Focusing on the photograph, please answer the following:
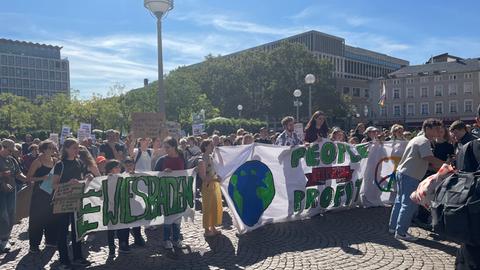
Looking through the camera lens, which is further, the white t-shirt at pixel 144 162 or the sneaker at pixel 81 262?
the white t-shirt at pixel 144 162

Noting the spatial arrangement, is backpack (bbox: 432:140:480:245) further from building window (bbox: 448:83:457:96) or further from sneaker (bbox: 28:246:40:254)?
building window (bbox: 448:83:457:96)

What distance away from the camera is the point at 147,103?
152ft

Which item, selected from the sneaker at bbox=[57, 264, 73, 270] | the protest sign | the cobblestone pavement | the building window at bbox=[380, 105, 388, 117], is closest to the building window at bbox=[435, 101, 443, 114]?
the building window at bbox=[380, 105, 388, 117]

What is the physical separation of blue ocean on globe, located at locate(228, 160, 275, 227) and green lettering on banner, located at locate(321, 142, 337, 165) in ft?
4.42

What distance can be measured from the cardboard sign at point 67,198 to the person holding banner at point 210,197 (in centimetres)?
191

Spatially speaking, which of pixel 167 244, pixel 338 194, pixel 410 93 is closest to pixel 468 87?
pixel 410 93

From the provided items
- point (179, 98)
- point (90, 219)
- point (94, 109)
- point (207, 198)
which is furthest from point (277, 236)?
point (94, 109)

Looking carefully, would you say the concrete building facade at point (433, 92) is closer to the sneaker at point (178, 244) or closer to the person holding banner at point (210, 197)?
the person holding banner at point (210, 197)

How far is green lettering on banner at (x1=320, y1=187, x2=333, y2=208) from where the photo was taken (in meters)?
7.98

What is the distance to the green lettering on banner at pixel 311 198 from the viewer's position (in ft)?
25.4

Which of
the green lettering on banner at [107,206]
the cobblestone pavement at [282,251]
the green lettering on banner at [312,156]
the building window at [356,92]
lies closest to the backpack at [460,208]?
the cobblestone pavement at [282,251]

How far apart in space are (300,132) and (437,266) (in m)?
5.85

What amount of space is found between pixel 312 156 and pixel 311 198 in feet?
2.58

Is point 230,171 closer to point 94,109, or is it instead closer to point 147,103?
point 147,103
